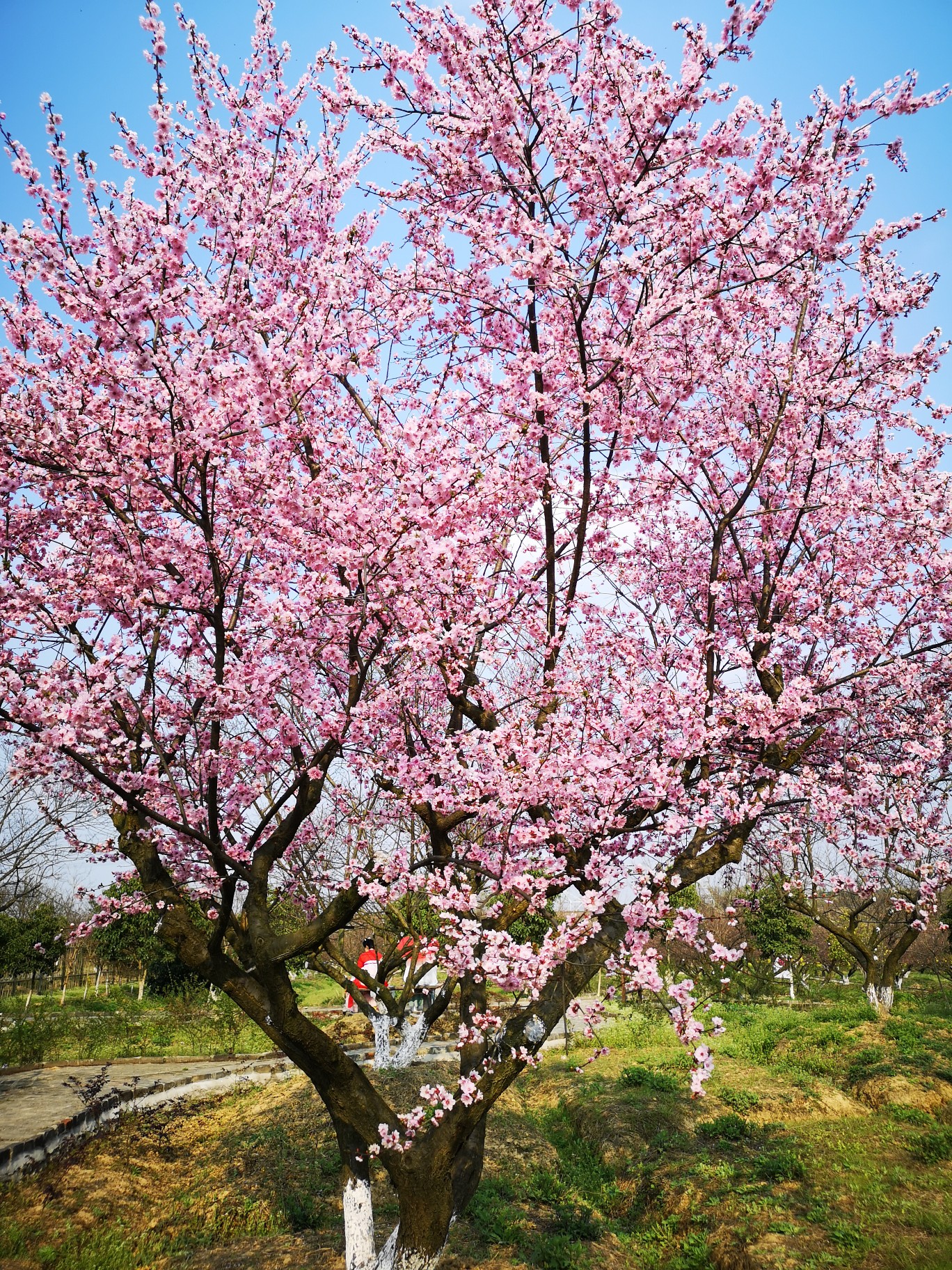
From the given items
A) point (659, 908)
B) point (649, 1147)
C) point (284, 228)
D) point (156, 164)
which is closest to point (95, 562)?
point (156, 164)

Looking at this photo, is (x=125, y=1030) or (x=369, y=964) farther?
(x=125, y=1030)

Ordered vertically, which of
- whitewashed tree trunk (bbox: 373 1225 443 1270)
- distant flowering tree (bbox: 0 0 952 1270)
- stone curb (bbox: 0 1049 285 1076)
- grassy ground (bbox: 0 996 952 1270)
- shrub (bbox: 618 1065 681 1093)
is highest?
distant flowering tree (bbox: 0 0 952 1270)

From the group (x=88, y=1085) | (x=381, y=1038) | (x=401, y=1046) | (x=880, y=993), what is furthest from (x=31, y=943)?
(x=880, y=993)

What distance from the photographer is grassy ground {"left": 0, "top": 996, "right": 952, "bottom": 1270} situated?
6.96m

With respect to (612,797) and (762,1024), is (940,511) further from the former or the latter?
(762,1024)

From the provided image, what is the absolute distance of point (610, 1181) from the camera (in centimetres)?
967

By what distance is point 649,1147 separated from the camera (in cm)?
1020

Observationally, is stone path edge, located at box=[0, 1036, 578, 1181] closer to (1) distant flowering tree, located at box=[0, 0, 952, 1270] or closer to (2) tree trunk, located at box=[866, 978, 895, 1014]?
(1) distant flowering tree, located at box=[0, 0, 952, 1270]

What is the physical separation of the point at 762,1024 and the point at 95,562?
684 inches

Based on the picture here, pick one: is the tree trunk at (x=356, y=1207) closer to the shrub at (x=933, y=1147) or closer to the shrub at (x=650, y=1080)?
the shrub at (x=933, y=1147)

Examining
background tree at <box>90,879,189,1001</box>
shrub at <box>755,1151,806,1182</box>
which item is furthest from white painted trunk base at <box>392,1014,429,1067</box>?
Answer: background tree at <box>90,879,189,1001</box>

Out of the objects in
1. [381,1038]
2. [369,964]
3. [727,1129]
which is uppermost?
[369,964]

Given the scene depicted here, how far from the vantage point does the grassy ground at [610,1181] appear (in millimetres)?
6965

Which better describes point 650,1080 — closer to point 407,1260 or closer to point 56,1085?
point 407,1260
